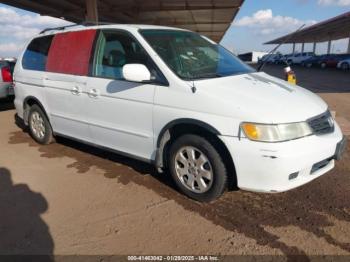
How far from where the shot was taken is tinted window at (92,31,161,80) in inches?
169

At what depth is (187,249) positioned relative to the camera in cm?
308

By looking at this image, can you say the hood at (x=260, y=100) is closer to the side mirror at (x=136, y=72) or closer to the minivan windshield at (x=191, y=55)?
the minivan windshield at (x=191, y=55)

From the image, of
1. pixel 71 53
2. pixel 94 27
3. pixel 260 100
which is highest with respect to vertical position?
pixel 94 27

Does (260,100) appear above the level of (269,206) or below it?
above

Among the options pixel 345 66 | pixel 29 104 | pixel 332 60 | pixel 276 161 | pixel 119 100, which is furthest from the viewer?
pixel 332 60

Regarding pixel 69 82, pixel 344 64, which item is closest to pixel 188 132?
pixel 69 82

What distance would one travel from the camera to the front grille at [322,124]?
3.59m

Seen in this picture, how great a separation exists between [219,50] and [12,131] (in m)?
4.81

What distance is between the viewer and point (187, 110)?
373cm

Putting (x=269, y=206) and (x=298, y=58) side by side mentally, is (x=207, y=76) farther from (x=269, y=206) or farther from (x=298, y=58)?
(x=298, y=58)

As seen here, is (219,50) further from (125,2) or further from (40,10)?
(40,10)

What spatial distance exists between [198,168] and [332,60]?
37.5 metres

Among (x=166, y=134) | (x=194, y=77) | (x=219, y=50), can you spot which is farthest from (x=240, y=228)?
(x=219, y=50)

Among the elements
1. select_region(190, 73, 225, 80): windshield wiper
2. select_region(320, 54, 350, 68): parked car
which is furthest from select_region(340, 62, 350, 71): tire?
select_region(190, 73, 225, 80): windshield wiper
